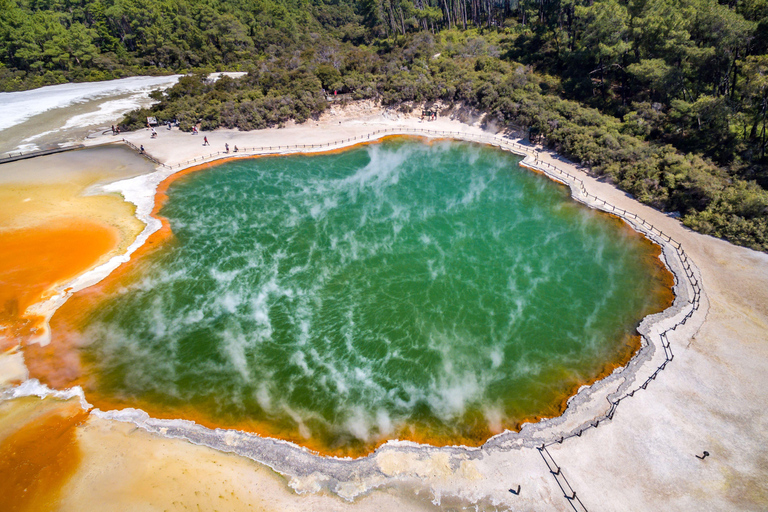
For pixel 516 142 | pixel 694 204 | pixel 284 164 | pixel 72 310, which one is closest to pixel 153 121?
pixel 284 164

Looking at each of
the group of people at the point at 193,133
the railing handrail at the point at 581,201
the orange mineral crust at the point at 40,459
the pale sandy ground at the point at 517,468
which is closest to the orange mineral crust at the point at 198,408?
the pale sandy ground at the point at 517,468

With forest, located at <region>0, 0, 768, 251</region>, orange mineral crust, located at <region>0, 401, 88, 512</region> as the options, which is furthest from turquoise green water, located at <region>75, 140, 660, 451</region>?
forest, located at <region>0, 0, 768, 251</region>

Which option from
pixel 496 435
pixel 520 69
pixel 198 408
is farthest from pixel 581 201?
pixel 198 408

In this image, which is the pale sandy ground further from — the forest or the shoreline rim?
the forest

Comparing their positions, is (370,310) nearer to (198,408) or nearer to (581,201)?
(198,408)

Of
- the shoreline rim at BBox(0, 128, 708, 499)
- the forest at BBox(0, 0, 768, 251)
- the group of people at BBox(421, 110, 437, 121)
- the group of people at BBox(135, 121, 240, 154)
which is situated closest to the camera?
the shoreline rim at BBox(0, 128, 708, 499)

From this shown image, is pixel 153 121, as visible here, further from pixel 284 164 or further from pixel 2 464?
pixel 2 464

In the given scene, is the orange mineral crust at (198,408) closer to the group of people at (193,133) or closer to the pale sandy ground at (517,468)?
the pale sandy ground at (517,468)
